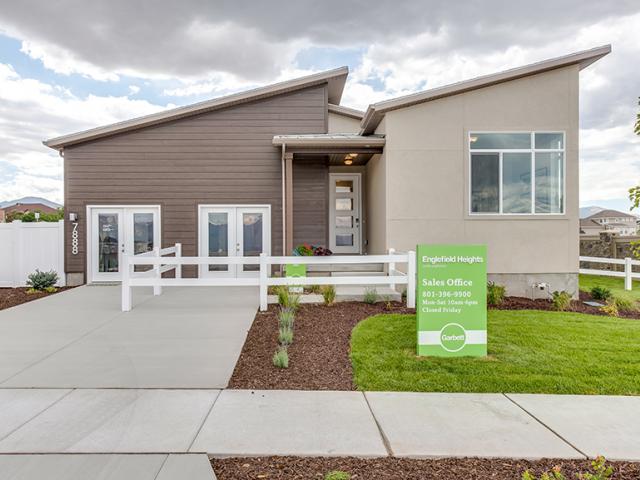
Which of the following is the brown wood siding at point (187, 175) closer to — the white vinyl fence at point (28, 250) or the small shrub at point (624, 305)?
the white vinyl fence at point (28, 250)

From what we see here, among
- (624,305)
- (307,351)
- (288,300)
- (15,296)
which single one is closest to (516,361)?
(307,351)

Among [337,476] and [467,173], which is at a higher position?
[467,173]

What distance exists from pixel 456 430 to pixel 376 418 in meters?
0.70

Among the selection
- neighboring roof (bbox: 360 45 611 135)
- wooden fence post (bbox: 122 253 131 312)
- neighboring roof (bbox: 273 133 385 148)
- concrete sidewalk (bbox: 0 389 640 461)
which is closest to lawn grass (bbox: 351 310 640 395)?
concrete sidewalk (bbox: 0 389 640 461)

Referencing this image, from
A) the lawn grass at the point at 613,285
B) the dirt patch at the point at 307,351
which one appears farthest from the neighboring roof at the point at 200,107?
the lawn grass at the point at 613,285

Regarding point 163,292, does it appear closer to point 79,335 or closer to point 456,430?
point 79,335

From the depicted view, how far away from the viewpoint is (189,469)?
296 centimetres

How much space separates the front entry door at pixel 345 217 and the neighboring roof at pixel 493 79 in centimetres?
391

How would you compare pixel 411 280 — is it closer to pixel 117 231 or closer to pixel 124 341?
pixel 124 341

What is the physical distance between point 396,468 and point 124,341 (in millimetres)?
4924

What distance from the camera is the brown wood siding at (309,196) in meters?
12.4

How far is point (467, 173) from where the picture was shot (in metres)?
10.5

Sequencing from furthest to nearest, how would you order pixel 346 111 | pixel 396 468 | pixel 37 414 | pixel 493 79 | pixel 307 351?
pixel 346 111 < pixel 493 79 < pixel 307 351 < pixel 37 414 < pixel 396 468

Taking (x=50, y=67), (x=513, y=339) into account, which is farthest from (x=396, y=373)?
(x=50, y=67)
